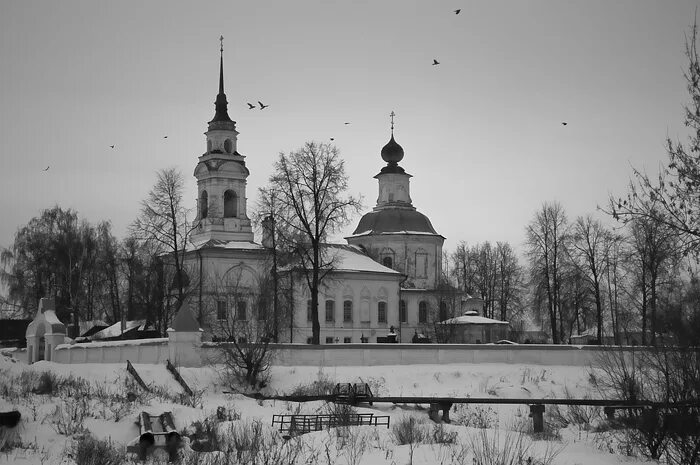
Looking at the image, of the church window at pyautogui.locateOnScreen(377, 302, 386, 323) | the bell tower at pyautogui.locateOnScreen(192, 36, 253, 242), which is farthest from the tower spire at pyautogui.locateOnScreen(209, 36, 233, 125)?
the church window at pyautogui.locateOnScreen(377, 302, 386, 323)

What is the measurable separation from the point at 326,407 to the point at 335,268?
21.7m

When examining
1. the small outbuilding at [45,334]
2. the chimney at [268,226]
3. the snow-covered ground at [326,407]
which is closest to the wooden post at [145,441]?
the snow-covered ground at [326,407]

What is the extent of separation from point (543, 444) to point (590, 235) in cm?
2785

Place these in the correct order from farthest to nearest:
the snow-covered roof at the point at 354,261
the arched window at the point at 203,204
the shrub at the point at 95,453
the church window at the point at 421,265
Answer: the church window at the point at 421,265
the snow-covered roof at the point at 354,261
the arched window at the point at 203,204
the shrub at the point at 95,453

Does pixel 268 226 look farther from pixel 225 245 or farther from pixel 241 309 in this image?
pixel 225 245

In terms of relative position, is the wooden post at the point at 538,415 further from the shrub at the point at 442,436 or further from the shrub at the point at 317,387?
the shrub at the point at 317,387

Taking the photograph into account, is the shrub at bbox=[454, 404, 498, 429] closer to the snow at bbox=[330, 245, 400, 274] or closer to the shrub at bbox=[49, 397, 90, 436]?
the shrub at bbox=[49, 397, 90, 436]

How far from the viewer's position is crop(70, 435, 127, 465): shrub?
1844 centimetres

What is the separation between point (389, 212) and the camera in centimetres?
6619

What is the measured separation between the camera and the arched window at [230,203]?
185ft

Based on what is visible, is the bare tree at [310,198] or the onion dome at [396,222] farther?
the onion dome at [396,222]

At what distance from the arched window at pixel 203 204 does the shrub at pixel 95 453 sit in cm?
3556

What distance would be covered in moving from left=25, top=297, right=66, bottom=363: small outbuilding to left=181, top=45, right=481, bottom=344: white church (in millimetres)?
6459

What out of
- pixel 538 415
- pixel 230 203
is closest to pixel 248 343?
pixel 538 415
